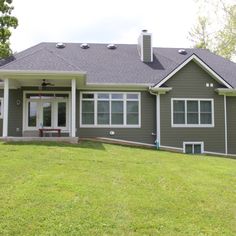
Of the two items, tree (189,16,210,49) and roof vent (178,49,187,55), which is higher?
tree (189,16,210,49)

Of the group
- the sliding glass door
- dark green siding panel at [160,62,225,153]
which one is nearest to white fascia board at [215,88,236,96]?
dark green siding panel at [160,62,225,153]

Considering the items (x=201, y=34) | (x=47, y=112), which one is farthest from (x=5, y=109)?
(x=201, y=34)

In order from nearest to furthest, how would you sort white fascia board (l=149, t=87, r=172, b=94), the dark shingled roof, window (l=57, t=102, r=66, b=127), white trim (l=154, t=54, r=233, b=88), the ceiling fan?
the dark shingled roof, the ceiling fan, white fascia board (l=149, t=87, r=172, b=94), white trim (l=154, t=54, r=233, b=88), window (l=57, t=102, r=66, b=127)

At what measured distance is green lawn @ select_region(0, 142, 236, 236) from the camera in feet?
16.2

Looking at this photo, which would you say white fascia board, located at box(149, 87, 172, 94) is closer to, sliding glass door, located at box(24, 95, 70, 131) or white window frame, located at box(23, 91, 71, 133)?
white window frame, located at box(23, 91, 71, 133)

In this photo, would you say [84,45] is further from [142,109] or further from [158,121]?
[158,121]

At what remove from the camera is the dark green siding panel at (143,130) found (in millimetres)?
16844

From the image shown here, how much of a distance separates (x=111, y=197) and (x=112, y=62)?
1388 centimetres

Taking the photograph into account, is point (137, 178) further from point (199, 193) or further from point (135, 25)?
point (135, 25)

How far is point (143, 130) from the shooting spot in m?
17.0

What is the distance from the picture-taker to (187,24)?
33219 millimetres

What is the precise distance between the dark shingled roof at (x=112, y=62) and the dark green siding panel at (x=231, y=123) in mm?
1107

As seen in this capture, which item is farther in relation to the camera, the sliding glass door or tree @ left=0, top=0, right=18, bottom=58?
tree @ left=0, top=0, right=18, bottom=58

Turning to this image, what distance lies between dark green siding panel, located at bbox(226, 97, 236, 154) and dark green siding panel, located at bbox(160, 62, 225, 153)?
0.40m
